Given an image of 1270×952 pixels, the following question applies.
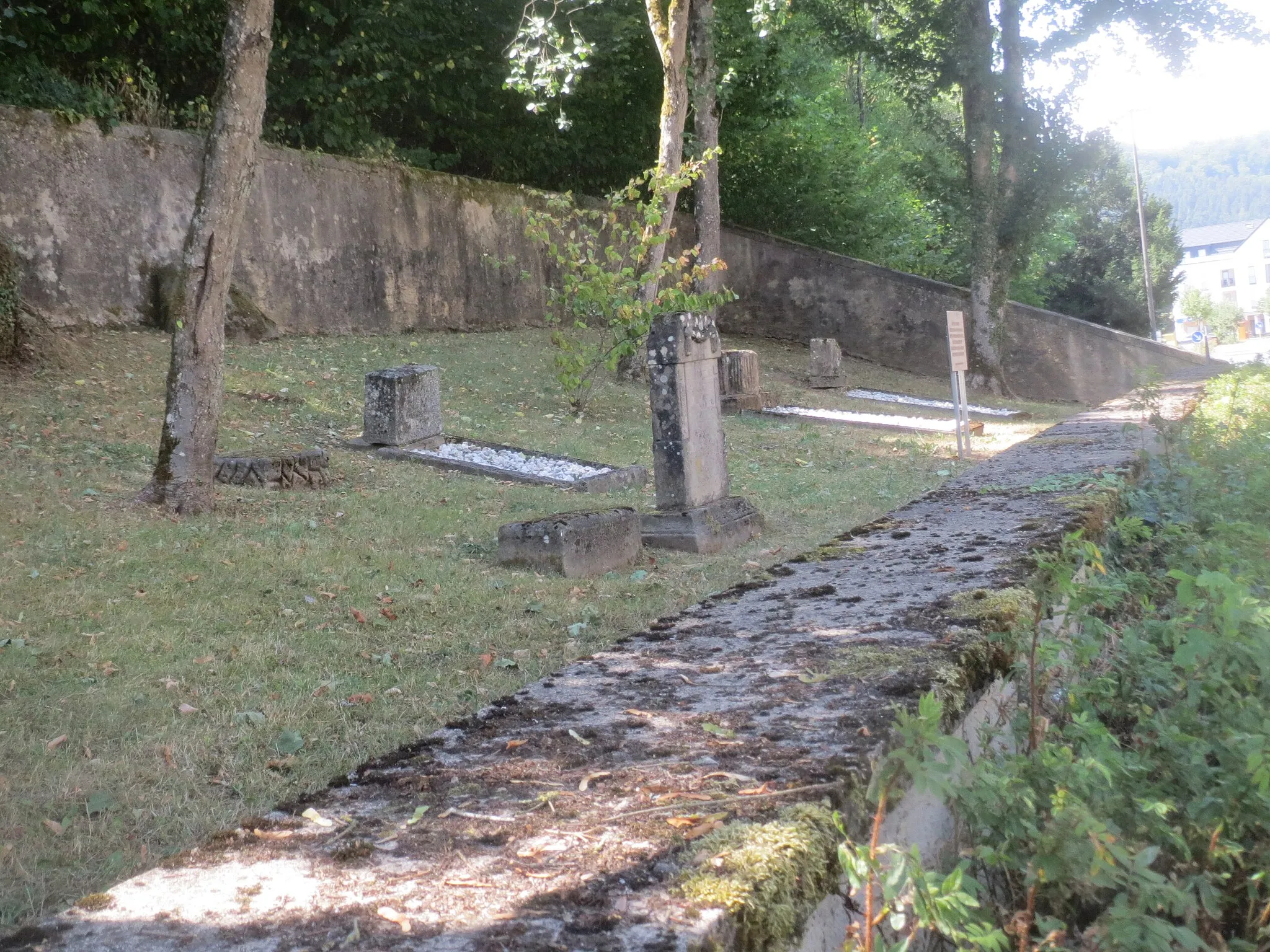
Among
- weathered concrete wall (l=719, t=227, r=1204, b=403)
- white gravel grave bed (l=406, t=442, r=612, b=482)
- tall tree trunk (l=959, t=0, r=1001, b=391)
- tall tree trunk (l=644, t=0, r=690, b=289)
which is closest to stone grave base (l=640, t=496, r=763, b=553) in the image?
white gravel grave bed (l=406, t=442, r=612, b=482)

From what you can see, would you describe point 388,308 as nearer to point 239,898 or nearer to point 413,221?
point 413,221

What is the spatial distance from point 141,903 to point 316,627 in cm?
368

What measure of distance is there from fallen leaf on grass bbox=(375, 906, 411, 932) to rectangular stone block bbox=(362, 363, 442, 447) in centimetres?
897

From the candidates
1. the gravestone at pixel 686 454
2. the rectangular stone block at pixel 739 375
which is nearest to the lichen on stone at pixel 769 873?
the gravestone at pixel 686 454

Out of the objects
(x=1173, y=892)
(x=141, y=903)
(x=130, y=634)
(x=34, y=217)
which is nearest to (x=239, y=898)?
(x=141, y=903)

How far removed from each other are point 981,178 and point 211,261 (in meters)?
15.8

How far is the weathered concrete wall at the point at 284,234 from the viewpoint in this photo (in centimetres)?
1226

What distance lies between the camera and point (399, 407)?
10.4m

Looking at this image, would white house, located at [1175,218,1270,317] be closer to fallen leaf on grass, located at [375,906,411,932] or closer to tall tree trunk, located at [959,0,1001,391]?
tall tree trunk, located at [959,0,1001,391]

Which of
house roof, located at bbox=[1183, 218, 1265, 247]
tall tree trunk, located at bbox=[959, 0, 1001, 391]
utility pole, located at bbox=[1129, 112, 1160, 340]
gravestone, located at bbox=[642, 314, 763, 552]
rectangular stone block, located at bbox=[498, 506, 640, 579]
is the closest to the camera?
rectangular stone block, located at bbox=[498, 506, 640, 579]

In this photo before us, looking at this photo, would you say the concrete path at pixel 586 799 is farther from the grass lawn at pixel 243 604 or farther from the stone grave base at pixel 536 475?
the stone grave base at pixel 536 475

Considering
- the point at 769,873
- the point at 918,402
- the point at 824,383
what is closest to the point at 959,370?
the point at 918,402

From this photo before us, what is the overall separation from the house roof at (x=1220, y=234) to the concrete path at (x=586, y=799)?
128935 millimetres

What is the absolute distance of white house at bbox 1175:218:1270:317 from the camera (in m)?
112
